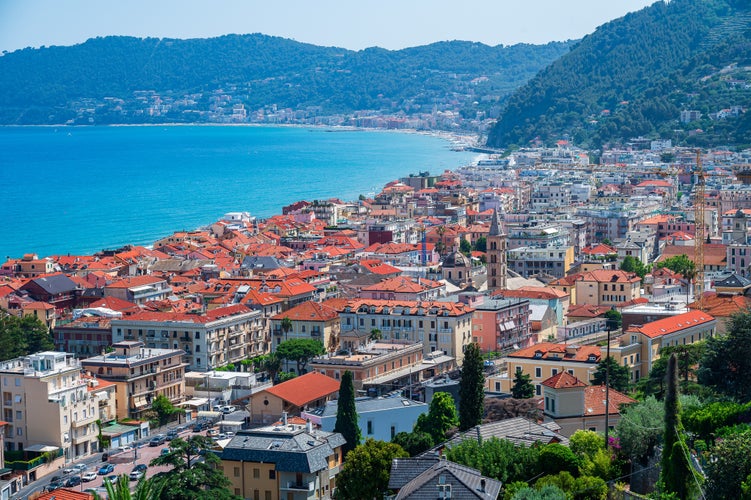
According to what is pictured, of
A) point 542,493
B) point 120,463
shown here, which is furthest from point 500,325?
point 542,493

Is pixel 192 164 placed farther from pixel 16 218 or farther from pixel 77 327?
pixel 77 327

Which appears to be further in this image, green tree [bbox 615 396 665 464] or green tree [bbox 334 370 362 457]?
green tree [bbox 334 370 362 457]

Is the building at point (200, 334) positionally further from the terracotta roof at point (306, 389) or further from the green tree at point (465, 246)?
the green tree at point (465, 246)

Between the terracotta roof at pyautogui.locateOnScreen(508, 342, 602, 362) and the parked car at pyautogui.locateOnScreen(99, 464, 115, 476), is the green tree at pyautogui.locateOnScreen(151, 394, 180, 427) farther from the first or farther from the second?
the terracotta roof at pyautogui.locateOnScreen(508, 342, 602, 362)

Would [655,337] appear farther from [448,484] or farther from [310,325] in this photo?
[448,484]

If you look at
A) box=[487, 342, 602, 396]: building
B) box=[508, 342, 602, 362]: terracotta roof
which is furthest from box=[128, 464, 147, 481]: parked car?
box=[508, 342, 602, 362]: terracotta roof

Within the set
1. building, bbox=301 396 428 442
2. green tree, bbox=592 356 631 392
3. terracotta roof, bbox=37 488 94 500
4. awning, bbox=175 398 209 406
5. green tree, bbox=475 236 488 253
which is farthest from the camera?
green tree, bbox=475 236 488 253

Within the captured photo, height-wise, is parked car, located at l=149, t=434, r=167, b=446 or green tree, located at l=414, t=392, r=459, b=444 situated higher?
green tree, located at l=414, t=392, r=459, b=444
